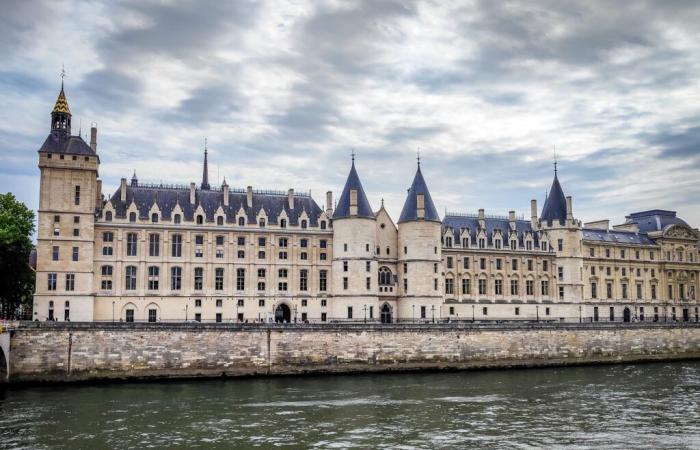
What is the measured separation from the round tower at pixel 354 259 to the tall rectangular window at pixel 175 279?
15.7m

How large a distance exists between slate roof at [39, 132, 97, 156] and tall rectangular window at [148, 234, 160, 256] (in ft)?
31.5

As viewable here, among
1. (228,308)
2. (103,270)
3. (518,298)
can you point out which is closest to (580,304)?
(518,298)

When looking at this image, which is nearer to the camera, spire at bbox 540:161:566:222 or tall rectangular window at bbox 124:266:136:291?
tall rectangular window at bbox 124:266:136:291

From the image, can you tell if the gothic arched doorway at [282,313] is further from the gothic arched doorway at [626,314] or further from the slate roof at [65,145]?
the gothic arched doorway at [626,314]

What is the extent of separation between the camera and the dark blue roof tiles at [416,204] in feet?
253

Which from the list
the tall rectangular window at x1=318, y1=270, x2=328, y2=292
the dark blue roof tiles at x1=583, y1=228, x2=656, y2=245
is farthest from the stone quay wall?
the dark blue roof tiles at x1=583, y1=228, x2=656, y2=245

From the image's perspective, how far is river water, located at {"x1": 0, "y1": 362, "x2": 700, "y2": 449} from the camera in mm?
33656

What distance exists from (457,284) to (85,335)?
4445 centimetres

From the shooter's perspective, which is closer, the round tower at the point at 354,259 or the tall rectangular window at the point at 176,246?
the tall rectangular window at the point at 176,246

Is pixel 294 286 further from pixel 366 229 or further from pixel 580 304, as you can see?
pixel 580 304

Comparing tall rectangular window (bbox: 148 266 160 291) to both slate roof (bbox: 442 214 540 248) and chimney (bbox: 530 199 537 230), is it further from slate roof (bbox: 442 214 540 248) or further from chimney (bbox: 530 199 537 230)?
chimney (bbox: 530 199 537 230)

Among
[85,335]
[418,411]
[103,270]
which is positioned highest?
[103,270]

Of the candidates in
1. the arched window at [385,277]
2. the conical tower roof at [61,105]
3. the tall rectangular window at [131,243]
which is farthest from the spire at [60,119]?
the arched window at [385,277]

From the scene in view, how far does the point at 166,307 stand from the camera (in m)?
68.6
